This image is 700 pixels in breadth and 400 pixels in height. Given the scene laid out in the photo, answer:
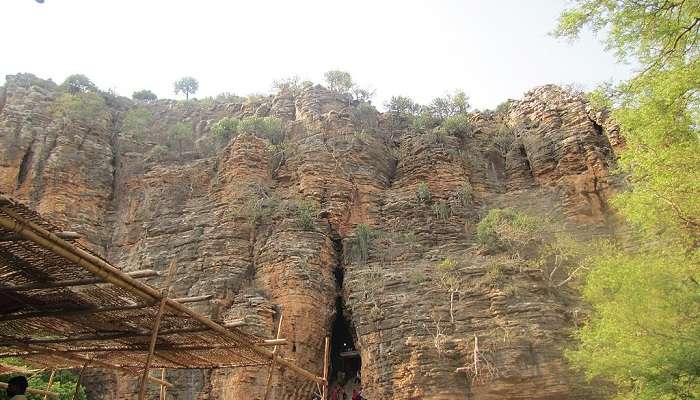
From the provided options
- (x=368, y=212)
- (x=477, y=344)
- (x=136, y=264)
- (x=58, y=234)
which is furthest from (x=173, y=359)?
(x=368, y=212)

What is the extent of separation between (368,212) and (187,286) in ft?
26.4

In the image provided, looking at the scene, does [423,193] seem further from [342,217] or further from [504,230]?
[504,230]

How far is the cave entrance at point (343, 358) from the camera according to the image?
63.3 feet

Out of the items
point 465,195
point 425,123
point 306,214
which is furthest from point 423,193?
point 425,123

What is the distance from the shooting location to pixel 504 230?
19.2 meters

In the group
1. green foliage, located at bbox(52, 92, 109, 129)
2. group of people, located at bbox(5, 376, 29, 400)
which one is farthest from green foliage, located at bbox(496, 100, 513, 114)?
group of people, located at bbox(5, 376, 29, 400)

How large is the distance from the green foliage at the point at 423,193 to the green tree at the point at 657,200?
10.7 m

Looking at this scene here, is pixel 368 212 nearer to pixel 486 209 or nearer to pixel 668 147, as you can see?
pixel 486 209

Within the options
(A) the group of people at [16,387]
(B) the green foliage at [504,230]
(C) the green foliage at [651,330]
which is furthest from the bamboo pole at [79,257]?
(B) the green foliage at [504,230]

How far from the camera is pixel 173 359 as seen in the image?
9906mm

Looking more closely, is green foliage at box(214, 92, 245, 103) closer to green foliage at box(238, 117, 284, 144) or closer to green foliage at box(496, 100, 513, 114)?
green foliage at box(238, 117, 284, 144)

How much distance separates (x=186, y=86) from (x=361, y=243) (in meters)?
27.2

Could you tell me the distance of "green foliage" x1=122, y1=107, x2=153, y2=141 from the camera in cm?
2762

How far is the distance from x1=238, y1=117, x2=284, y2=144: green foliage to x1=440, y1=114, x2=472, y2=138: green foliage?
835 centimetres
